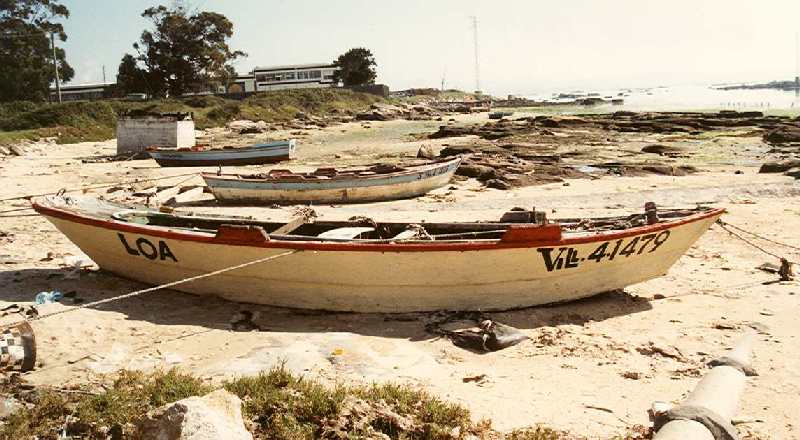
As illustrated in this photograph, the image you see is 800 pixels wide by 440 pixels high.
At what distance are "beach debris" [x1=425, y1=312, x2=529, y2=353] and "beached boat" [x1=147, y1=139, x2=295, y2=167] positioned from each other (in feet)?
58.5

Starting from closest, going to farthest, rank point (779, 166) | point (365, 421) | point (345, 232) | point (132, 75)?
point (365, 421) → point (345, 232) → point (779, 166) → point (132, 75)

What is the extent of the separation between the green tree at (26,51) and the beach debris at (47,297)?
49.8m

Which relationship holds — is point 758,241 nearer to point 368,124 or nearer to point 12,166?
point 12,166

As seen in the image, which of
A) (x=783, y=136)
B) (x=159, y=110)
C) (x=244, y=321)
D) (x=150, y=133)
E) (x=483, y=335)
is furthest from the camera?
(x=159, y=110)

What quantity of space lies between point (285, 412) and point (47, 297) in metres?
5.02

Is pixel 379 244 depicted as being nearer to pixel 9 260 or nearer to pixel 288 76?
pixel 9 260

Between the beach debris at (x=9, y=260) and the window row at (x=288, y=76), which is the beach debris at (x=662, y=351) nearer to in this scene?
the beach debris at (x=9, y=260)

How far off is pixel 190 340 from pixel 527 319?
13.3ft

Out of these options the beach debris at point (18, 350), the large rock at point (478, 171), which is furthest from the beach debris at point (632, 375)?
the large rock at point (478, 171)

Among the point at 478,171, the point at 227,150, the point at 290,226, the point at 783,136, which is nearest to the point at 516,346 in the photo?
the point at 290,226

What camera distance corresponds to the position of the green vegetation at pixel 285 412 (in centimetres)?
481

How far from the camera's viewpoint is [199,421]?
13.8ft

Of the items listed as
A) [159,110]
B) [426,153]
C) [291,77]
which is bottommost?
[426,153]

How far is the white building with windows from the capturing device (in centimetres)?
9000
